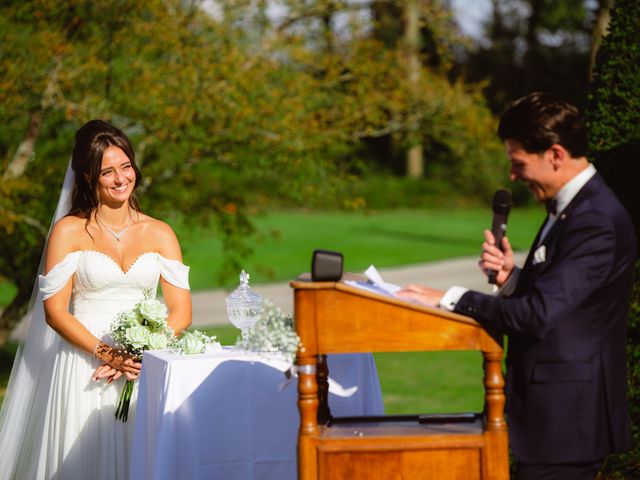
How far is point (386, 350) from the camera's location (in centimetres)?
377

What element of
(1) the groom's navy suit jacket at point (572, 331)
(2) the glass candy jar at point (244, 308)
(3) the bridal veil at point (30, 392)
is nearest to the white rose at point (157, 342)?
(2) the glass candy jar at point (244, 308)

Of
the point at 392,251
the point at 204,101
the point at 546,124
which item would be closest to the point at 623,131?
the point at 546,124

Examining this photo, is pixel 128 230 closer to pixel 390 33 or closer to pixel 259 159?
pixel 259 159

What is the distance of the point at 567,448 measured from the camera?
376 centimetres

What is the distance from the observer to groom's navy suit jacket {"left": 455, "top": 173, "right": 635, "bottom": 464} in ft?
11.8

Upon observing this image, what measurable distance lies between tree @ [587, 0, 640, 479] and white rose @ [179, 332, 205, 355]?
2.48m

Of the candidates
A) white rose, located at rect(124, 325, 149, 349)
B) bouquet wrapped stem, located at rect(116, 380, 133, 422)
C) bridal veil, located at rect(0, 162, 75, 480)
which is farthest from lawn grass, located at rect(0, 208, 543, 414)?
white rose, located at rect(124, 325, 149, 349)

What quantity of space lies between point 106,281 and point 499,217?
2.71 m

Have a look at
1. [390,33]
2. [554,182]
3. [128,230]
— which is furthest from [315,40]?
[390,33]

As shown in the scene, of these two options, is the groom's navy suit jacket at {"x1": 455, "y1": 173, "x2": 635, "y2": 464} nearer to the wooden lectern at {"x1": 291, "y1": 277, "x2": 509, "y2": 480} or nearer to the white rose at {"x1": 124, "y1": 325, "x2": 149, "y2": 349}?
the wooden lectern at {"x1": 291, "y1": 277, "x2": 509, "y2": 480}

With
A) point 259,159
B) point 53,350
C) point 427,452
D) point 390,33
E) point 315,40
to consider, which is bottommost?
point 427,452

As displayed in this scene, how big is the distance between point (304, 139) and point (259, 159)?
21.7 inches

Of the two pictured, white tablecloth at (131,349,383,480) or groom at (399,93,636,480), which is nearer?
groom at (399,93,636,480)

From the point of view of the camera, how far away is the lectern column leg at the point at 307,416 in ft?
12.5
